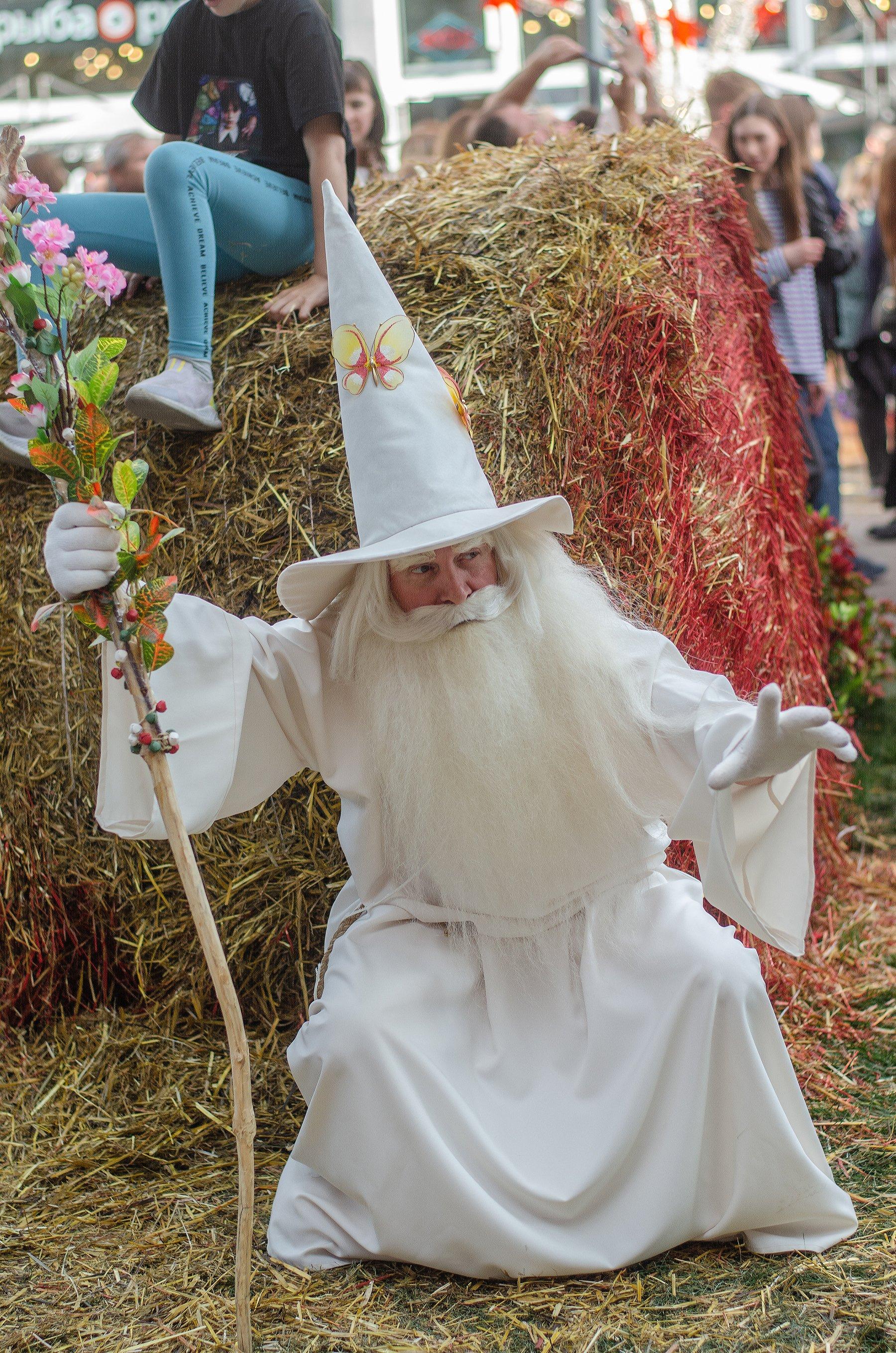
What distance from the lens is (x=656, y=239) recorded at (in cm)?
305

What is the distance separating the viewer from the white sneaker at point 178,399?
106 inches

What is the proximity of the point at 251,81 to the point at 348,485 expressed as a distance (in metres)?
1.13

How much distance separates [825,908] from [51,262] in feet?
8.90

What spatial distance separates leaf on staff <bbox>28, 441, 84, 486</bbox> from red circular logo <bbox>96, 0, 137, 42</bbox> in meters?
10.7

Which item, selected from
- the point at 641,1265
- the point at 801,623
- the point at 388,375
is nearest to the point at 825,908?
the point at 801,623

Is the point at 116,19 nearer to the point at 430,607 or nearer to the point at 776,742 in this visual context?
the point at 430,607

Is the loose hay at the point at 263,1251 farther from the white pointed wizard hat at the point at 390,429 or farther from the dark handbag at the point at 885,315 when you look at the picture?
the dark handbag at the point at 885,315

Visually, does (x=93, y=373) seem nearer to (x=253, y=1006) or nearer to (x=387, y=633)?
(x=387, y=633)

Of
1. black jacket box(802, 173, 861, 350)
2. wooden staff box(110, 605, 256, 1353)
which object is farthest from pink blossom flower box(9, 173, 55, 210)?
black jacket box(802, 173, 861, 350)

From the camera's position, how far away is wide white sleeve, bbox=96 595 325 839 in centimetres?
203

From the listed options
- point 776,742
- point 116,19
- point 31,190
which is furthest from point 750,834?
point 116,19

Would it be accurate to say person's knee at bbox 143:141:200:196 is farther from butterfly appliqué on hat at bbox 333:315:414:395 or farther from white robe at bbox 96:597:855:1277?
white robe at bbox 96:597:855:1277

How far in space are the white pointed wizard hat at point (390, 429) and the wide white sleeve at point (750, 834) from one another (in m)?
0.51

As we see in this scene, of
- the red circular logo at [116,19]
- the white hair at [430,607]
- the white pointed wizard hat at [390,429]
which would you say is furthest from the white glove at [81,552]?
the red circular logo at [116,19]
